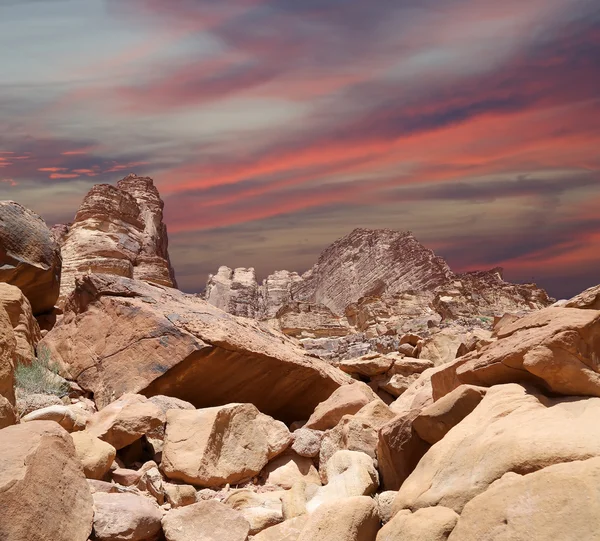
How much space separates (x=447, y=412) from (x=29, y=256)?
23.4ft

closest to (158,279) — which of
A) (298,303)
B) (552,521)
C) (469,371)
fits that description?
(298,303)

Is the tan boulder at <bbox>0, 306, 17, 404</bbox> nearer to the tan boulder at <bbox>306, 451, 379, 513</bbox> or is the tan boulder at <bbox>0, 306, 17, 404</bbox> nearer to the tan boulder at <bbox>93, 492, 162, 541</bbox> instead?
the tan boulder at <bbox>93, 492, 162, 541</bbox>

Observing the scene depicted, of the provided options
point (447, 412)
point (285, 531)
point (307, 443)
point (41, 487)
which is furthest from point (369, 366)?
point (41, 487)

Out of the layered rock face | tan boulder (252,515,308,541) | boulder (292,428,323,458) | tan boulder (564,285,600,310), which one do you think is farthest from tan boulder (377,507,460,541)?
the layered rock face

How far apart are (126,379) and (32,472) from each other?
389 centimetres

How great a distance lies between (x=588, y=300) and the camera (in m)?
8.07

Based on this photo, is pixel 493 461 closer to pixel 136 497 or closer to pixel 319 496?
pixel 319 496

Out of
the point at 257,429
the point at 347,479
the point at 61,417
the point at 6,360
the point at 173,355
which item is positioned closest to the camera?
the point at 6,360

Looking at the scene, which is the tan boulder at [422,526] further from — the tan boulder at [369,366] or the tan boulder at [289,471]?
the tan boulder at [369,366]

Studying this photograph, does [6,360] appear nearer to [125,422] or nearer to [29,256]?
[125,422]

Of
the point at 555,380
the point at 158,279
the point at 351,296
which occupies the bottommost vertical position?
the point at 351,296

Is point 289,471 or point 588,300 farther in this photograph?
point 588,300

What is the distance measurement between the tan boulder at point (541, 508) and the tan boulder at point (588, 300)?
4.93 meters

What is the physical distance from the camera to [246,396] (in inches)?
332
